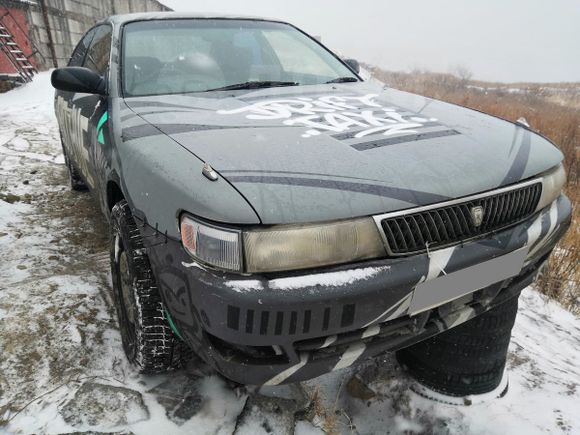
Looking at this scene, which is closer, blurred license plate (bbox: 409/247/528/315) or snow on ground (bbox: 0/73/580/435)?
blurred license plate (bbox: 409/247/528/315)

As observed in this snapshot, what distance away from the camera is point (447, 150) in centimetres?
157

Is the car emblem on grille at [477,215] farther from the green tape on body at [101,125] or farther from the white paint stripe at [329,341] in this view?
the green tape on body at [101,125]

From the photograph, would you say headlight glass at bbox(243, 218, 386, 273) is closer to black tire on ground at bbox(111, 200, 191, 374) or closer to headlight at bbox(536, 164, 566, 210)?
black tire on ground at bbox(111, 200, 191, 374)

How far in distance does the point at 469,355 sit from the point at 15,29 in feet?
38.8

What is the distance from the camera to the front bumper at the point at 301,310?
1.19 meters

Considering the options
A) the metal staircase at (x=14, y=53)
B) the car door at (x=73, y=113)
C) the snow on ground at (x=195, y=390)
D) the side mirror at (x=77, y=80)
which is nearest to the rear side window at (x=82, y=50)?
the car door at (x=73, y=113)

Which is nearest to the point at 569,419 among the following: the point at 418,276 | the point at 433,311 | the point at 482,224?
the point at 433,311

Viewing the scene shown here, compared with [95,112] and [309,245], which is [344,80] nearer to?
Result: [95,112]

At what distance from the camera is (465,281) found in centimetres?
142

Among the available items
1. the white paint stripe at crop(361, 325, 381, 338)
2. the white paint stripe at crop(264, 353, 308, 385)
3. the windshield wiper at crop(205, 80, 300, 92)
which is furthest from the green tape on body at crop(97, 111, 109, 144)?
the white paint stripe at crop(361, 325, 381, 338)

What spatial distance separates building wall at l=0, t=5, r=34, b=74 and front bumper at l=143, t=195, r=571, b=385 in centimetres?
1018

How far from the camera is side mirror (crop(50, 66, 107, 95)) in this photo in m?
2.18

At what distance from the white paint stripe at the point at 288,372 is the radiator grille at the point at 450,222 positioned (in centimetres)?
42

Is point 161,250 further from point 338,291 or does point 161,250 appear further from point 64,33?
point 64,33
